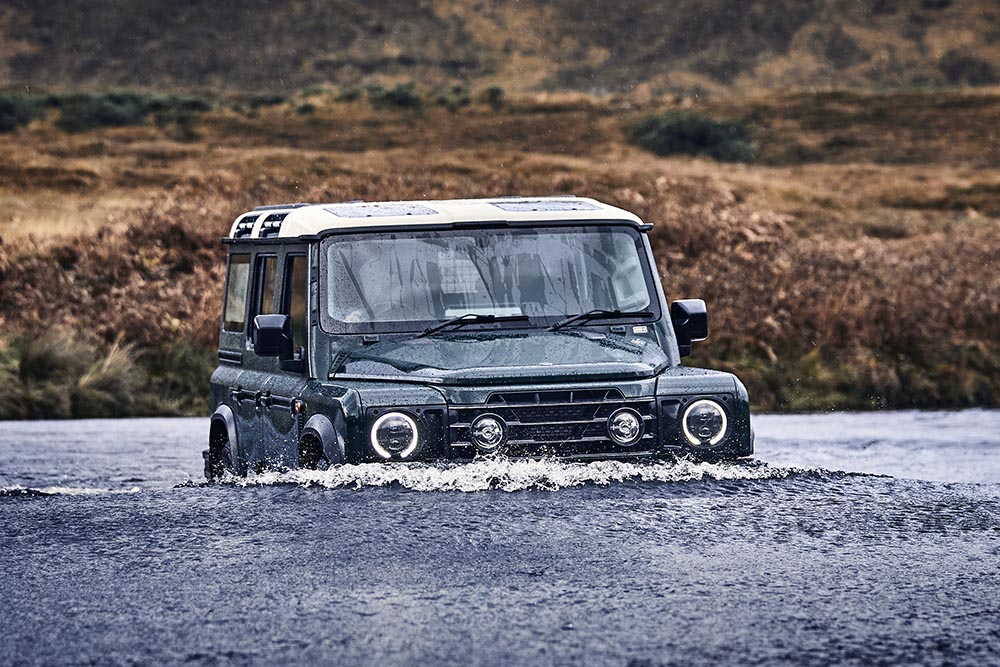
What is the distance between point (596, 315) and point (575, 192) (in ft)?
100

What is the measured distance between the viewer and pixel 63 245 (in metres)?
31.9

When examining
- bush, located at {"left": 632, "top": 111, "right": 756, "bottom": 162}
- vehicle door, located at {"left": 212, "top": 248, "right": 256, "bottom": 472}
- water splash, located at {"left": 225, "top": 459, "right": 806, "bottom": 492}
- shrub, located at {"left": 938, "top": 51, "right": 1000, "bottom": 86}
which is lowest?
water splash, located at {"left": 225, "top": 459, "right": 806, "bottom": 492}

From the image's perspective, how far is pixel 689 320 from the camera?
10172mm

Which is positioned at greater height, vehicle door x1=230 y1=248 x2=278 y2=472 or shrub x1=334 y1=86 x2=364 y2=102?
shrub x1=334 y1=86 x2=364 y2=102

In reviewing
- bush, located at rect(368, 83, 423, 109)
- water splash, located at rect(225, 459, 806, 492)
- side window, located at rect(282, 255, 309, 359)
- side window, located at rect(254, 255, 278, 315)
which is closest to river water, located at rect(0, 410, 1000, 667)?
water splash, located at rect(225, 459, 806, 492)

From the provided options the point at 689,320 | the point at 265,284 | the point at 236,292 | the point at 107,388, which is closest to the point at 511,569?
the point at 689,320

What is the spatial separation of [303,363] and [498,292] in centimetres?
111

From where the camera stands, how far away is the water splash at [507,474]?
896 cm

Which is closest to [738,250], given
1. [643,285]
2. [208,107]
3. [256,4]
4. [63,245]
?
[63,245]

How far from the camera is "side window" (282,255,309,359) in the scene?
993 cm

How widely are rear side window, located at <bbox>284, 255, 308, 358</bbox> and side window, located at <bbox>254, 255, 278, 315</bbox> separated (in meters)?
0.25

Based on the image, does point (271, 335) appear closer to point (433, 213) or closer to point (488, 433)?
point (433, 213)

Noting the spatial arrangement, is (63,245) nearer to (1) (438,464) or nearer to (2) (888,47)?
(1) (438,464)

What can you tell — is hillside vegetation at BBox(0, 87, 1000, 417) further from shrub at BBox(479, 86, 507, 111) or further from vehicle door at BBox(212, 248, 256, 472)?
vehicle door at BBox(212, 248, 256, 472)
